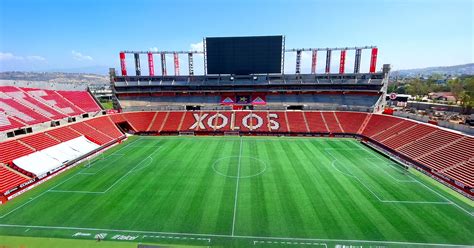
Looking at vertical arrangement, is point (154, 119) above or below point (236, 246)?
above

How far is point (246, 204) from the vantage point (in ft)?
66.9

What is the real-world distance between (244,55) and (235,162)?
32.9 m

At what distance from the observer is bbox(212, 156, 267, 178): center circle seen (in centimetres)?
2686

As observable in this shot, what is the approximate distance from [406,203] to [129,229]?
2358cm

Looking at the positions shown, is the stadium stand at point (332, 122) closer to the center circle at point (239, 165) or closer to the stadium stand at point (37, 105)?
the center circle at point (239, 165)

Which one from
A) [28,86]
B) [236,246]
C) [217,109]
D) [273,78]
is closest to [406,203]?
[236,246]

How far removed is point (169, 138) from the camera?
146 feet

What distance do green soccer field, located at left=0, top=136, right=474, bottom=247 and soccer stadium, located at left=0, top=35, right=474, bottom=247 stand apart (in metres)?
0.13

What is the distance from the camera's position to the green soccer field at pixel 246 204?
54.1ft

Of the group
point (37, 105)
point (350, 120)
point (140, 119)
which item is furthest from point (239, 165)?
point (37, 105)

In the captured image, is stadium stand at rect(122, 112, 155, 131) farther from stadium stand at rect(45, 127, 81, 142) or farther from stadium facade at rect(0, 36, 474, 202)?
stadium stand at rect(45, 127, 81, 142)

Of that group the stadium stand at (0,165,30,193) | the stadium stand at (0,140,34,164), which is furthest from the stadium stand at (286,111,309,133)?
the stadium stand at (0,140,34,164)

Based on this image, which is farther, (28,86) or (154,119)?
(154,119)

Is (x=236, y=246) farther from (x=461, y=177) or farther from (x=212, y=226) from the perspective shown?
(x=461, y=177)
